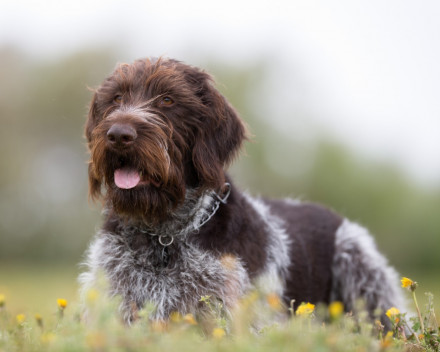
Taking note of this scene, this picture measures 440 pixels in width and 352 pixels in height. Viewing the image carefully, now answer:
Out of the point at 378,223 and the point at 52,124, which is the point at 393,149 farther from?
the point at 52,124

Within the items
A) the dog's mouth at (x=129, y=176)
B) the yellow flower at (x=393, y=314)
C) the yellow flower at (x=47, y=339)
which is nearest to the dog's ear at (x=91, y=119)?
the dog's mouth at (x=129, y=176)

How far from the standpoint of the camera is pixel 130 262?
16.4 feet

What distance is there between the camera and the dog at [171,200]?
4691 mm

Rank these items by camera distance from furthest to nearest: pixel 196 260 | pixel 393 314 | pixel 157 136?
pixel 196 260, pixel 157 136, pixel 393 314

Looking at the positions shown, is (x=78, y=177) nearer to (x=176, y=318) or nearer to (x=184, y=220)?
(x=184, y=220)

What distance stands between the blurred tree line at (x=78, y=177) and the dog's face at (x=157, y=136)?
784 inches

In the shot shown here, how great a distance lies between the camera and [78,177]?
85.3 feet

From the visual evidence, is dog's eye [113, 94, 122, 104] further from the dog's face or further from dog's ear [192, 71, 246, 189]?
dog's ear [192, 71, 246, 189]

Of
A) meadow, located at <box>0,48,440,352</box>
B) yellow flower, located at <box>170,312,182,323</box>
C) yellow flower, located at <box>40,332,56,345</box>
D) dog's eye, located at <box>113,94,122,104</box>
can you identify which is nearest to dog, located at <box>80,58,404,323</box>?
dog's eye, located at <box>113,94,122,104</box>

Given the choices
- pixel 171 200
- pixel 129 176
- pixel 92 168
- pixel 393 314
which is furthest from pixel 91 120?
pixel 393 314

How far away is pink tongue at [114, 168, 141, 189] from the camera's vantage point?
4684 mm

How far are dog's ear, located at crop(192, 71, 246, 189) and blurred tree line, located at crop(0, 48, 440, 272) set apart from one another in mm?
19777

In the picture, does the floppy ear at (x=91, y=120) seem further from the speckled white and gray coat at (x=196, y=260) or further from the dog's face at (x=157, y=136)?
the speckled white and gray coat at (x=196, y=260)

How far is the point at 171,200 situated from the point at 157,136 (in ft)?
1.92
